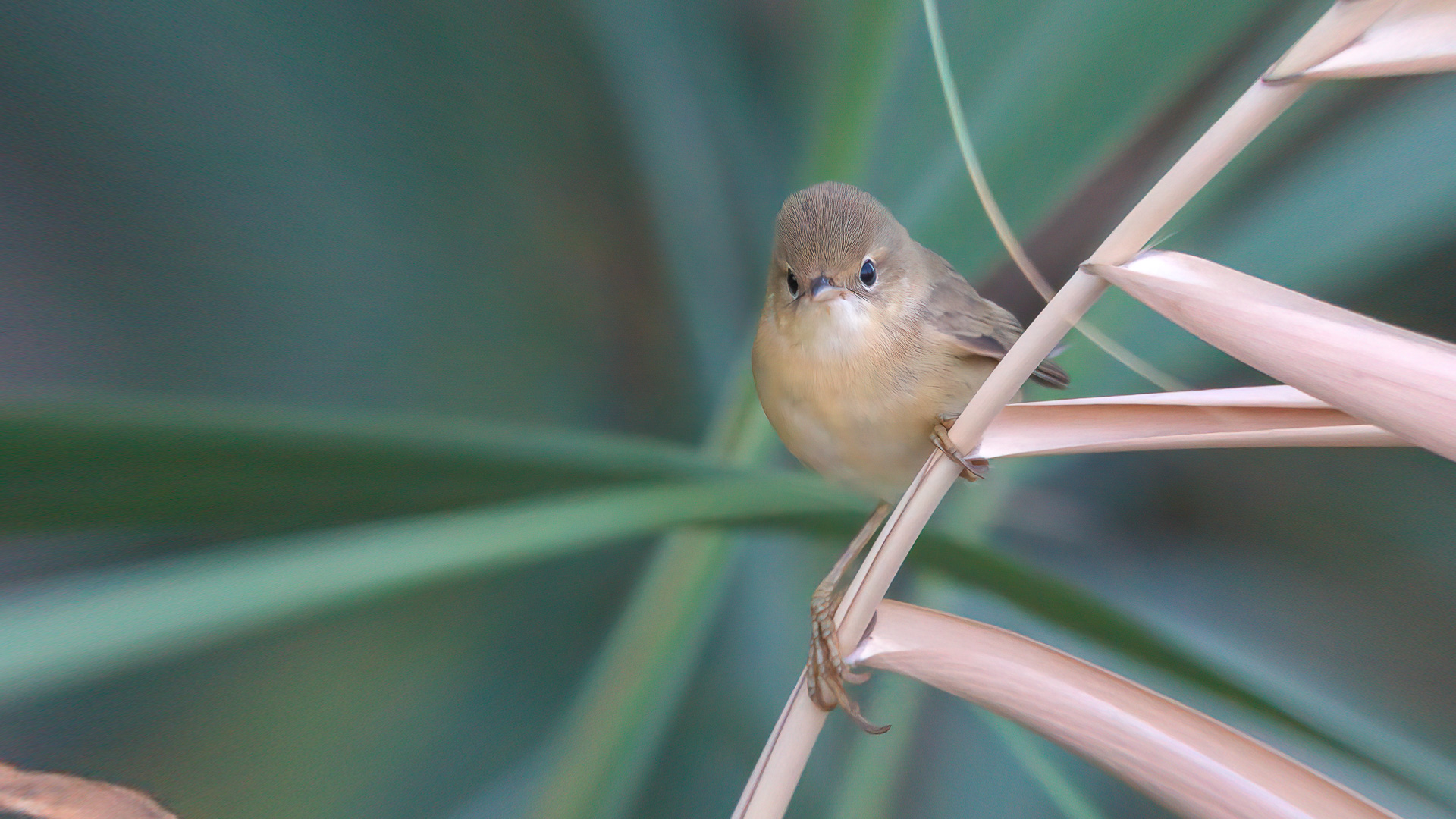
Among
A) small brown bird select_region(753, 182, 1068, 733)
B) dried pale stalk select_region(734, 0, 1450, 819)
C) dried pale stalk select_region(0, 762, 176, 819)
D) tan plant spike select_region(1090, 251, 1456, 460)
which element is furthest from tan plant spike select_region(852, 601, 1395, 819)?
dried pale stalk select_region(0, 762, 176, 819)

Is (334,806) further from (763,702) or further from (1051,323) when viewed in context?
(1051,323)

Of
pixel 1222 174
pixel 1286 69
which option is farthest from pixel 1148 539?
pixel 1286 69

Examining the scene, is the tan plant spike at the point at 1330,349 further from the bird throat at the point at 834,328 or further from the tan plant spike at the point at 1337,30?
the bird throat at the point at 834,328

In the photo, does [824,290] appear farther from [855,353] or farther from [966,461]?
[966,461]

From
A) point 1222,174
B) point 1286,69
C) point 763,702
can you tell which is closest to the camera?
point 1286,69

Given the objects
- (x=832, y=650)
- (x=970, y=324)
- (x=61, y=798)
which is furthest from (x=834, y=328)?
(x=61, y=798)
